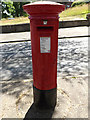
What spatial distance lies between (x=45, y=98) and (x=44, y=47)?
3.50 ft

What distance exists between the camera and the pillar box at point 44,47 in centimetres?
178

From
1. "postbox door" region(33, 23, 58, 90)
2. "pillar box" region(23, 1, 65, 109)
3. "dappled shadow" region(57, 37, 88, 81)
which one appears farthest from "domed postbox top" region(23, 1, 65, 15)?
"dappled shadow" region(57, 37, 88, 81)

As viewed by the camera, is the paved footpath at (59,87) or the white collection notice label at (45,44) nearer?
the white collection notice label at (45,44)

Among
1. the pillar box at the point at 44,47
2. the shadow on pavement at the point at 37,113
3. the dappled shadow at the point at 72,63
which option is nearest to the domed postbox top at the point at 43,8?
the pillar box at the point at 44,47

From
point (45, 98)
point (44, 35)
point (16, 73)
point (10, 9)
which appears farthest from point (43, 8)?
→ point (10, 9)

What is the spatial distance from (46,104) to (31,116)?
37 cm

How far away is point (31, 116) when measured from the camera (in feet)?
7.74

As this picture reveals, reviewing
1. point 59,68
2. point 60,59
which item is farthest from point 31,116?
point 60,59

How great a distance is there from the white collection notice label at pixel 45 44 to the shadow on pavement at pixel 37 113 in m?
1.27

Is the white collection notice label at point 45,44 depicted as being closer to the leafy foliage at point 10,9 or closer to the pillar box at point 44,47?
the pillar box at point 44,47

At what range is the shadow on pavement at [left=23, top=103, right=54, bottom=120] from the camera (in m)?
2.34

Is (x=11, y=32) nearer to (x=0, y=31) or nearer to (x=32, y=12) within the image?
(x=0, y=31)

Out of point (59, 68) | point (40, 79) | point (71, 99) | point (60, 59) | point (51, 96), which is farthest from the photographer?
point (60, 59)

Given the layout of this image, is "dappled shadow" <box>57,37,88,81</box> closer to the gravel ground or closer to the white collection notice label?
the gravel ground
